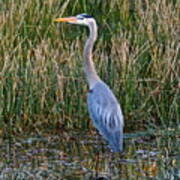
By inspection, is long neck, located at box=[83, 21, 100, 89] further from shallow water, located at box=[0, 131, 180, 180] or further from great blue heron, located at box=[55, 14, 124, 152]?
shallow water, located at box=[0, 131, 180, 180]

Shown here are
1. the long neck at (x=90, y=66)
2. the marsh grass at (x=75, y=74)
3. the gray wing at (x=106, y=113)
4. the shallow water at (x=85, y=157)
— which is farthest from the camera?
the marsh grass at (x=75, y=74)

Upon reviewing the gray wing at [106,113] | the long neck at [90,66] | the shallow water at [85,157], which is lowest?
the shallow water at [85,157]

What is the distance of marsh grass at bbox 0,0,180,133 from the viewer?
739cm

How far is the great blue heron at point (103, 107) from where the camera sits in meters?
6.78

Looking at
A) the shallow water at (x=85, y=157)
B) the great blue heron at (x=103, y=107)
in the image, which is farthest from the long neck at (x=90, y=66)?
the shallow water at (x=85, y=157)

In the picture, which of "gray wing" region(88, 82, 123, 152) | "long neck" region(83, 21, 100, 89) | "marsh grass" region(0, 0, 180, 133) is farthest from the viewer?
"marsh grass" region(0, 0, 180, 133)

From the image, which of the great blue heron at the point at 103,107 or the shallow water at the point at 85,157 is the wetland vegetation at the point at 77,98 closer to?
the shallow water at the point at 85,157

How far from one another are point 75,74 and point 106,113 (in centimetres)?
83

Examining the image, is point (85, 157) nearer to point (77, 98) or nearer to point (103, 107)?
point (103, 107)

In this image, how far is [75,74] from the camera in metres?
7.71

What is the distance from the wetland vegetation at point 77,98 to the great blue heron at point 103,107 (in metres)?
0.15

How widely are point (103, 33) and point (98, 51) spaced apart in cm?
40

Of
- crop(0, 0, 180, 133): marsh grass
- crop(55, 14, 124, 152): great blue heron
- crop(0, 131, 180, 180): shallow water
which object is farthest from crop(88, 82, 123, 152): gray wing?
crop(0, 0, 180, 133): marsh grass

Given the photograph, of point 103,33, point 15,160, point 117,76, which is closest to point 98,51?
point 103,33
